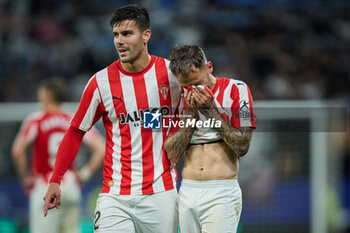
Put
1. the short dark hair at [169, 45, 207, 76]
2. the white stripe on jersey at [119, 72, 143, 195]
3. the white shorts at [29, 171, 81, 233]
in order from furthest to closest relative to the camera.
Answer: the white shorts at [29, 171, 81, 233] → the white stripe on jersey at [119, 72, 143, 195] → the short dark hair at [169, 45, 207, 76]

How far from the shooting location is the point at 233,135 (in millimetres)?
3484

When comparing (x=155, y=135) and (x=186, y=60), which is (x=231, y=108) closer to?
(x=186, y=60)

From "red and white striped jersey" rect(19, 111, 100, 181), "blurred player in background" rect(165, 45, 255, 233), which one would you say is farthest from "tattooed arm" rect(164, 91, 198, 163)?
"red and white striped jersey" rect(19, 111, 100, 181)

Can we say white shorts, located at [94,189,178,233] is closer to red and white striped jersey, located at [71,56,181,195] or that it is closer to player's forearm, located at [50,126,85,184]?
red and white striped jersey, located at [71,56,181,195]

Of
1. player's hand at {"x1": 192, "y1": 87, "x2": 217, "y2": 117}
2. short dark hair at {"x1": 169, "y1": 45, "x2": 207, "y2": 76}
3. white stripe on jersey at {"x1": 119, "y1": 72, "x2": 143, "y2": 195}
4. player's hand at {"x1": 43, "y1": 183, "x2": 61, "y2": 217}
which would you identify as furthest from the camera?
white stripe on jersey at {"x1": 119, "y1": 72, "x2": 143, "y2": 195}

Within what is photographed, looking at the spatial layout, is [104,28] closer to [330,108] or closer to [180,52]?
[330,108]

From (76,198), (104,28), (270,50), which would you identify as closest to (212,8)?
(270,50)

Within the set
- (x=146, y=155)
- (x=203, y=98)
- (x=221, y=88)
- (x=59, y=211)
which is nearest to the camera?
(x=203, y=98)

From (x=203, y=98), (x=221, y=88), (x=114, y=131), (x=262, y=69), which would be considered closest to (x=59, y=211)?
(x=114, y=131)

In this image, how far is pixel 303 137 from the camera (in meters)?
8.09

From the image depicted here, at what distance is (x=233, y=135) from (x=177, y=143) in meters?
0.39

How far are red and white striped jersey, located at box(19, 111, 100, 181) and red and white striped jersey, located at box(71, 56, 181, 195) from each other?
2.52 metres

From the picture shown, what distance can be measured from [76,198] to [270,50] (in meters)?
5.99

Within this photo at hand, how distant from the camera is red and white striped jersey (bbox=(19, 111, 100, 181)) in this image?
6.31 meters
